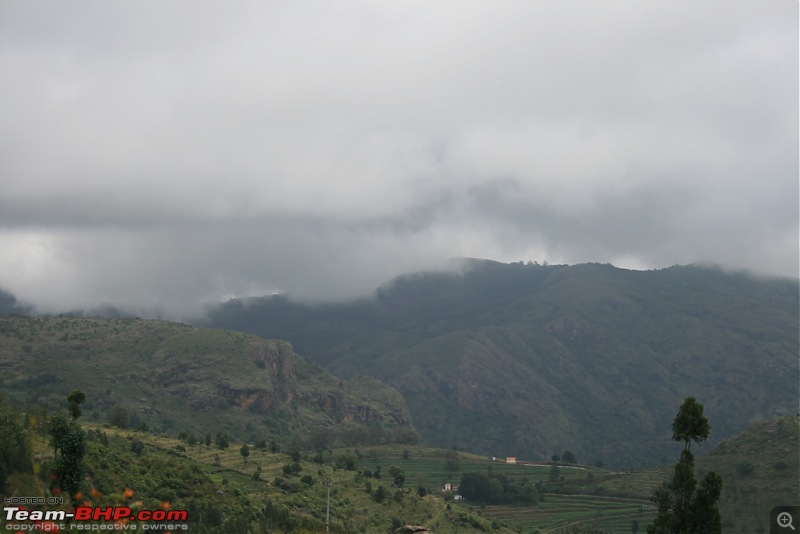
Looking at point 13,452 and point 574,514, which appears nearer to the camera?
point 13,452

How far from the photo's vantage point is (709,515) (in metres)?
45.1

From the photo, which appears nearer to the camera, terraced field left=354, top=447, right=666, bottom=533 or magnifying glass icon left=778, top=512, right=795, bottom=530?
magnifying glass icon left=778, top=512, right=795, bottom=530

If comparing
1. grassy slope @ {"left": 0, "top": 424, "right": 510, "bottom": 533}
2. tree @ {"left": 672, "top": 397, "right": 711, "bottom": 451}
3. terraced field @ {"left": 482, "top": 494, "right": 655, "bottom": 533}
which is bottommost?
terraced field @ {"left": 482, "top": 494, "right": 655, "bottom": 533}

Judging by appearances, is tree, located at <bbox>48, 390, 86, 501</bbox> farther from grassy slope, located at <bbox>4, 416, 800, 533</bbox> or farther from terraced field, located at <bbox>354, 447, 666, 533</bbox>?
terraced field, located at <bbox>354, 447, 666, 533</bbox>

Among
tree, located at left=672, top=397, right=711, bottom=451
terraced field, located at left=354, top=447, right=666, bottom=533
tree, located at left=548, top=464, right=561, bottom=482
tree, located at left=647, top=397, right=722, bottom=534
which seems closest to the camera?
tree, located at left=647, top=397, right=722, bottom=534

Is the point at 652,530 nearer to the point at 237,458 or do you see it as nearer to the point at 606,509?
the point at 237,458

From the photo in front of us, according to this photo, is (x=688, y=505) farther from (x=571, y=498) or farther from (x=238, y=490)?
(x=571, y=498)

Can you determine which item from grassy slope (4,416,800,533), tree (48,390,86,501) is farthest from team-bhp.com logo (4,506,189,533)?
grassy slope (4,416,800,533)

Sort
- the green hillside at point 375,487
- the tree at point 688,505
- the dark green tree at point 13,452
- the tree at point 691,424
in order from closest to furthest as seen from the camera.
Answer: the tree at point 688,505 < the tree at point 691,424 < the dark green tree at point 13,452 < the green hillside at point 375,487

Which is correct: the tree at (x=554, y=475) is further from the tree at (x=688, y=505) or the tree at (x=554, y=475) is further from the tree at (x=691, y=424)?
the tree at (x=688, y=505)

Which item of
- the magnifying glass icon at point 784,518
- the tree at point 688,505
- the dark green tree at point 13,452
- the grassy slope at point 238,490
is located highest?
the dark green tree at point 13,452

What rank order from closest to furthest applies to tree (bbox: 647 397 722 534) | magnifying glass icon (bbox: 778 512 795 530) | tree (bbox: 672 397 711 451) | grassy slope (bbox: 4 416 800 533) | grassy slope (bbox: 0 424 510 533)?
tree (bbox: 647 397 722 534)
tree (bbox: 672 397 711 451)
magnifying glass icon (bbox: 778 512 795 530)
grassy slope (bbox: 0 424 510 533)
grassy slope (bbox: 4 416 800 533)

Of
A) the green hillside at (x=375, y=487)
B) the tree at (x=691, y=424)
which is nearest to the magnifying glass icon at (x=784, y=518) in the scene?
the tree at (x=691, y=424)

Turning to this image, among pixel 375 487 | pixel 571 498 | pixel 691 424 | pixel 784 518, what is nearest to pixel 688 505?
pixel 691 424
